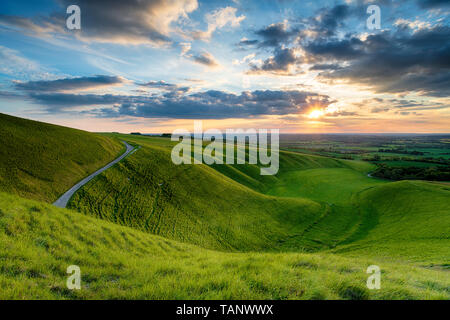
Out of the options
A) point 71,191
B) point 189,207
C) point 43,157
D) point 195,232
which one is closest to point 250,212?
point 189,207

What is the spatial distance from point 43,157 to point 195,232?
2681cm

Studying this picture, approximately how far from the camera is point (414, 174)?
9238 centimetres

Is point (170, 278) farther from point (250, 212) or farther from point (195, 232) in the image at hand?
point (250, 212)

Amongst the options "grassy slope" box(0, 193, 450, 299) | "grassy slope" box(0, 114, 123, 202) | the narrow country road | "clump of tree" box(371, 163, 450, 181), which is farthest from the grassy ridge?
"clump of tree" box(371, 163, 450, 181)

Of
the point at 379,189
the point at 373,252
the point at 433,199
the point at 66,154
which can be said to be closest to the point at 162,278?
the point at 373,252

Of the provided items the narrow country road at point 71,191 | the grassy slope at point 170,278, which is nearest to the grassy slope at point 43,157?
the narrow country road at point 71,191

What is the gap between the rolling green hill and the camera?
5281 mm

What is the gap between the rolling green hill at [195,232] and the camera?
5.28 m

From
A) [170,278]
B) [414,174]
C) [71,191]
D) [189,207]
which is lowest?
[414,174]

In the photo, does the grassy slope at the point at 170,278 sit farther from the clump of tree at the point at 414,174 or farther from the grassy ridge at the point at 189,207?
the clump of tree at the point at 414,174

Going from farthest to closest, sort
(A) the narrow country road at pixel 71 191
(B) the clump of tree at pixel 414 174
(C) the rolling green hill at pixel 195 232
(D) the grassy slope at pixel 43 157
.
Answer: (B) the clump of tree at pixel 414 174
(D) the grassy slope at pixel 43 157
(A) the narrow country road at pixel 71 191
(C) the rolling green hill at pixel 195 232

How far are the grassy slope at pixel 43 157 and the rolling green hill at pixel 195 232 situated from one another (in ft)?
0.67

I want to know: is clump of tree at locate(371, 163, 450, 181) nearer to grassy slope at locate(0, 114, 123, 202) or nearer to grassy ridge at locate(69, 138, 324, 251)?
grassy ridge at locate(69, 138, 324, 251)
